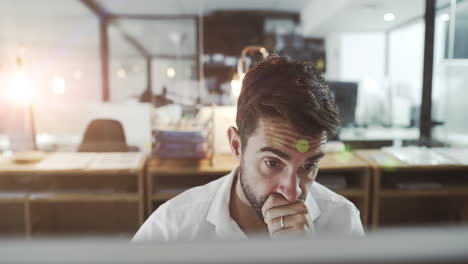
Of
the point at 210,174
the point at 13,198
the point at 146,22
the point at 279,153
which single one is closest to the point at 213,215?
the point at 279,153

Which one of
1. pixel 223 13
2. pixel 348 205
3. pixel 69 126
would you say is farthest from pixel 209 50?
pixel 348 205

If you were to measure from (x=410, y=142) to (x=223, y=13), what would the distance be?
13.0 feet

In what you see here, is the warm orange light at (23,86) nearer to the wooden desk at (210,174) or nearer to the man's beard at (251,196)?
the wooden desk at (210,174)

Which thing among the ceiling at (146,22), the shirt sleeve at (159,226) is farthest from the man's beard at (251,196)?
the ceiling at (146,22)

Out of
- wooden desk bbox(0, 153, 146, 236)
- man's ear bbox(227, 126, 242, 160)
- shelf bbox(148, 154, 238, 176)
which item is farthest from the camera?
wooden desk bbox(0, 153, 146, 236)

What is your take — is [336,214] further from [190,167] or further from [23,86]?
[23,86]

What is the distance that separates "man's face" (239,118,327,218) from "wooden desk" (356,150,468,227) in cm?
139

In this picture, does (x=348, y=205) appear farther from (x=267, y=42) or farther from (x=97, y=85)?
(x=97, y=85)

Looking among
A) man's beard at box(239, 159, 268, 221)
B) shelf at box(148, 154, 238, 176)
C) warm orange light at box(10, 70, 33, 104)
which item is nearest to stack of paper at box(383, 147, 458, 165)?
shelf at box(148, 154, 238, 176)

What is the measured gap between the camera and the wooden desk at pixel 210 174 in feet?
7.50

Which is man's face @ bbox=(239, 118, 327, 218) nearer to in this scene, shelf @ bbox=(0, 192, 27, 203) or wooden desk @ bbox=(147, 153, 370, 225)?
wooden desk @ bbox=(147, 153, 370, 225)

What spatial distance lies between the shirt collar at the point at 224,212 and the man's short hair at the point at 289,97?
207 mm

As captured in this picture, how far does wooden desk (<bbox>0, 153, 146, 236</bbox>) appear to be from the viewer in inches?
92.9

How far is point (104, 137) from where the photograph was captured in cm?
288
